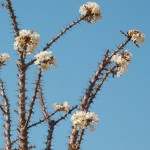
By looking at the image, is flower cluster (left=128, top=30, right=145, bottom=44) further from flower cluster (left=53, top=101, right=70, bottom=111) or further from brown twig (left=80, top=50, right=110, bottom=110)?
flower cluster (left=53, top=101, right=70, bottom=111)

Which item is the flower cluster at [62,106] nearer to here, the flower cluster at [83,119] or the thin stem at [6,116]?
the thin stem at [6,116]

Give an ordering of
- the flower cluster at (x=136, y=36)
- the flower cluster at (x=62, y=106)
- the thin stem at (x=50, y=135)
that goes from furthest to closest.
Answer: the flower cluster at (x=62, y=106)
the flower cluster at (x=136, y=36)
the thin stem at (x=50, y=135)

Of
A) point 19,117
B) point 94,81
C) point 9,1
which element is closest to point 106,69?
point 94,81

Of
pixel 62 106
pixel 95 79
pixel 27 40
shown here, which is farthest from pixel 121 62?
pixel 27 40

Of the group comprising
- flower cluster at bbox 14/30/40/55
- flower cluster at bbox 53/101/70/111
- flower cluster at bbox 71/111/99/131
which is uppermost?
flower cluster at bbox 14/30/40/55

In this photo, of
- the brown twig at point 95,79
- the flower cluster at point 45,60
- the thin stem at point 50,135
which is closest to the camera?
the flower cluster at point 45,60
